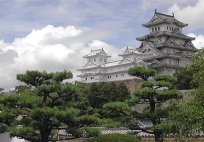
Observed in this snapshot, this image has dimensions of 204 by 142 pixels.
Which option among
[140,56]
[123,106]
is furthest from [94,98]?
[123,106]

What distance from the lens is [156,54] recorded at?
2351 inches

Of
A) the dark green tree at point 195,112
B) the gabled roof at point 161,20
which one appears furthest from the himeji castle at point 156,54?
the dark green tree at point 195,112

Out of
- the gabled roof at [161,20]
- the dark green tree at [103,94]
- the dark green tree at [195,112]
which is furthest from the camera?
the gabled roof at [161,20]

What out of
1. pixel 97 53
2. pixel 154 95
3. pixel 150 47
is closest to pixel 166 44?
pixel 150 47

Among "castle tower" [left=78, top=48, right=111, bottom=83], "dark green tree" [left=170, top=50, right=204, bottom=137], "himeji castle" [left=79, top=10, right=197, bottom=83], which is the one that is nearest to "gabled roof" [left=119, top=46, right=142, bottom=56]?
"himeji castle" [left=79, top=10, right=197, bottom=83]

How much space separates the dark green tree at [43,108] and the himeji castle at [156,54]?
44165mm

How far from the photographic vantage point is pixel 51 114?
43.7 ft

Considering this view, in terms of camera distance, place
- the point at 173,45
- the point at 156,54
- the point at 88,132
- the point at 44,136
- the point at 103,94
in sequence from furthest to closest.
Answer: the point at 173,45
the point at 156,54
the point at 103,94
the point at 44,136
the point at 88,132

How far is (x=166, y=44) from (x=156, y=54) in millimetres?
2623

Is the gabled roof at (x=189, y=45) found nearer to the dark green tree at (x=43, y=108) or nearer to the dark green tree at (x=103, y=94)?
the dark green tree at (x=103, y=94)

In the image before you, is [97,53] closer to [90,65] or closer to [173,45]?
[90,65]

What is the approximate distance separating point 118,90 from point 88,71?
25.6m

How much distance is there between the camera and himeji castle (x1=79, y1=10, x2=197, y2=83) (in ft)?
195

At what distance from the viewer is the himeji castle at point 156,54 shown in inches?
2344
